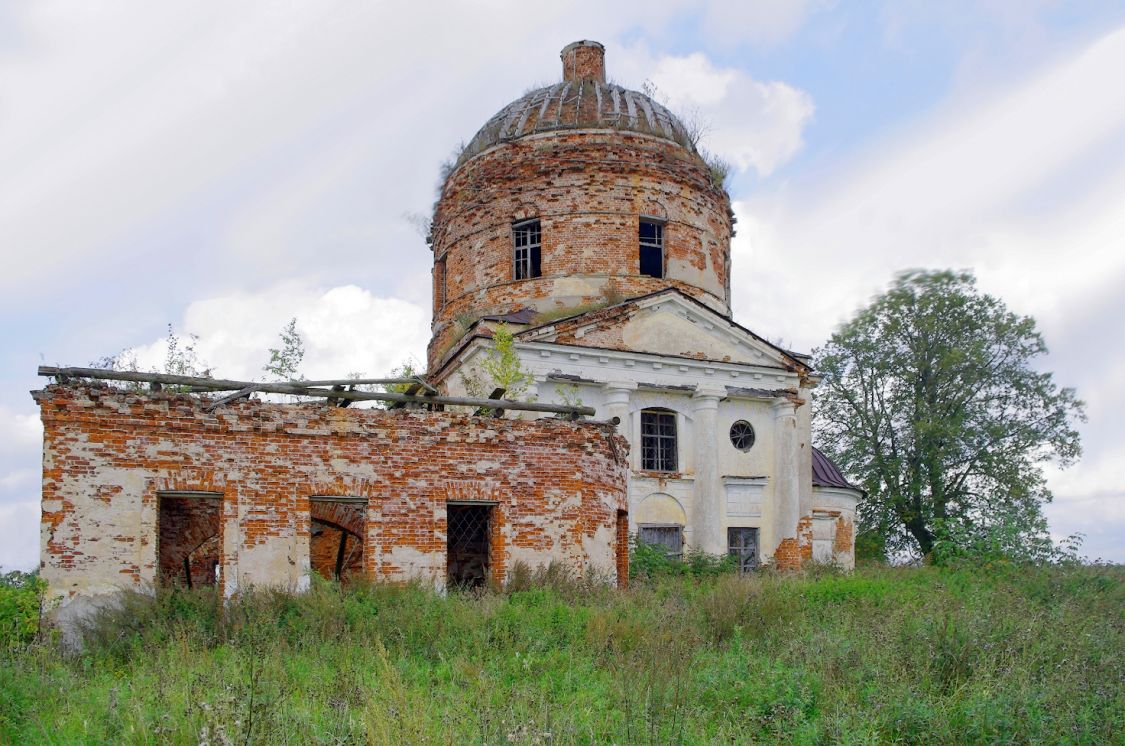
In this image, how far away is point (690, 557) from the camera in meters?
19.6

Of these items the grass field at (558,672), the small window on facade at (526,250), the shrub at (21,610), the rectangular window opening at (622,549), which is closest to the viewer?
the grass field at (558,672)

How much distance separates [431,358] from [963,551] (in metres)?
12.2

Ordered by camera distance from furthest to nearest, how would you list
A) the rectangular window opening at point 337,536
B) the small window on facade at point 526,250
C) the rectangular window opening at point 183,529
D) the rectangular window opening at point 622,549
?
the small window on facade at point 526,250
the rectangular window opening at point 622,549
the rectangular window opening at point 183,529
the rectangular window opening at point 337,536

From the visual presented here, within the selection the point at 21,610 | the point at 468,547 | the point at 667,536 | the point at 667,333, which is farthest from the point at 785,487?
the point at 21,610

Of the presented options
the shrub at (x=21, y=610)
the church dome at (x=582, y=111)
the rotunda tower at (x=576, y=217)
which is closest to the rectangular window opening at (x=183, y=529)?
the shrub at (x=21, y=610)

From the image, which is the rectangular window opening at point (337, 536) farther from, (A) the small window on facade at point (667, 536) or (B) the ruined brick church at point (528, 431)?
(A) the small window on facade at point (667, 536)

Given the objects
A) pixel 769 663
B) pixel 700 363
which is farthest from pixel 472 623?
pixel 700 363

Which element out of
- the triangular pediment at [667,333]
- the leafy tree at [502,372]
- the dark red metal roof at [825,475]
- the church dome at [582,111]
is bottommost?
the dark red metal roof at [825,475]

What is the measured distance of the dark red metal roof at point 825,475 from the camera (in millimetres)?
23275

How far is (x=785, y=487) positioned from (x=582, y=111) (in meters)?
9.73

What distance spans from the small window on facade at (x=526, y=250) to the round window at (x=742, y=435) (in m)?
5.47

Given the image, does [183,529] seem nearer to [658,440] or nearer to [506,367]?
[506,367]

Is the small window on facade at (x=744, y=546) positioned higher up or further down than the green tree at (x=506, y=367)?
further down

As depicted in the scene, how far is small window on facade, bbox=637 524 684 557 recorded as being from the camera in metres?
19.9
